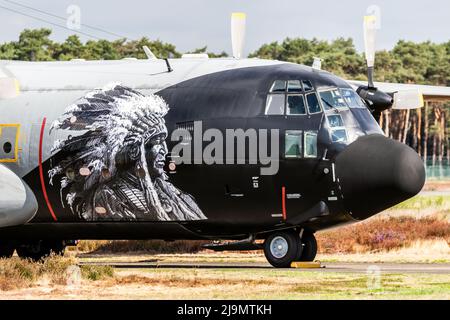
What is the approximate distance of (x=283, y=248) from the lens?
23.8 meters

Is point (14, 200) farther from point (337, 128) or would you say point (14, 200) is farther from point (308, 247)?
point (337, 128)

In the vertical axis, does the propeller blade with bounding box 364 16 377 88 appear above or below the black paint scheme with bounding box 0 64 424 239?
above

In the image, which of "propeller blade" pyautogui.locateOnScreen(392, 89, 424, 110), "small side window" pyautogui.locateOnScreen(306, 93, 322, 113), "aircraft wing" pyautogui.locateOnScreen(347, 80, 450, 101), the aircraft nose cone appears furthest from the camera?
"aircraft wing" pyautogui.locateOnScreen(347, 80, 450, 101)

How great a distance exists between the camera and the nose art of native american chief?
24.0 meters

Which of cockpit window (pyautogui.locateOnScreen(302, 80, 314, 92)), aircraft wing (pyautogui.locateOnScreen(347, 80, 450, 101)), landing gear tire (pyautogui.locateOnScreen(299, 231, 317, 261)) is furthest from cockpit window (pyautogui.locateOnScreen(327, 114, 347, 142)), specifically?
aircraft wing (pyautogui.locateOnScreen(347, 80, 450, 101))

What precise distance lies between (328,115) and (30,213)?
7.11 meters

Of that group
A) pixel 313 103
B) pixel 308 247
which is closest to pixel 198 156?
pixel 313 103

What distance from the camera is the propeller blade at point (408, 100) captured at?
27953 mm

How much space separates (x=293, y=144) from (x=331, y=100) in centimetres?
134

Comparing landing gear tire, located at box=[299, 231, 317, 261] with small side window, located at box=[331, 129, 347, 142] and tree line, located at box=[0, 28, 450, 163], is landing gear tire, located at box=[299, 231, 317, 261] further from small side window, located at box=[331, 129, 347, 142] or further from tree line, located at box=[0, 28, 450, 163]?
tree line, located at box=[0, 28, 450, 163]

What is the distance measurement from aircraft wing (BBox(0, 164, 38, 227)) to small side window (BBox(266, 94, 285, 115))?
19.0 feet

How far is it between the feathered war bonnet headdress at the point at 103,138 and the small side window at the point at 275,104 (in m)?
2.32

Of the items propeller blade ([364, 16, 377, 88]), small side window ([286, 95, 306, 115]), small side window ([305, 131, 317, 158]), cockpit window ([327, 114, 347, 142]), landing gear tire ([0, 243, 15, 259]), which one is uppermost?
propeller blade ([364, 16, 377, 88])
